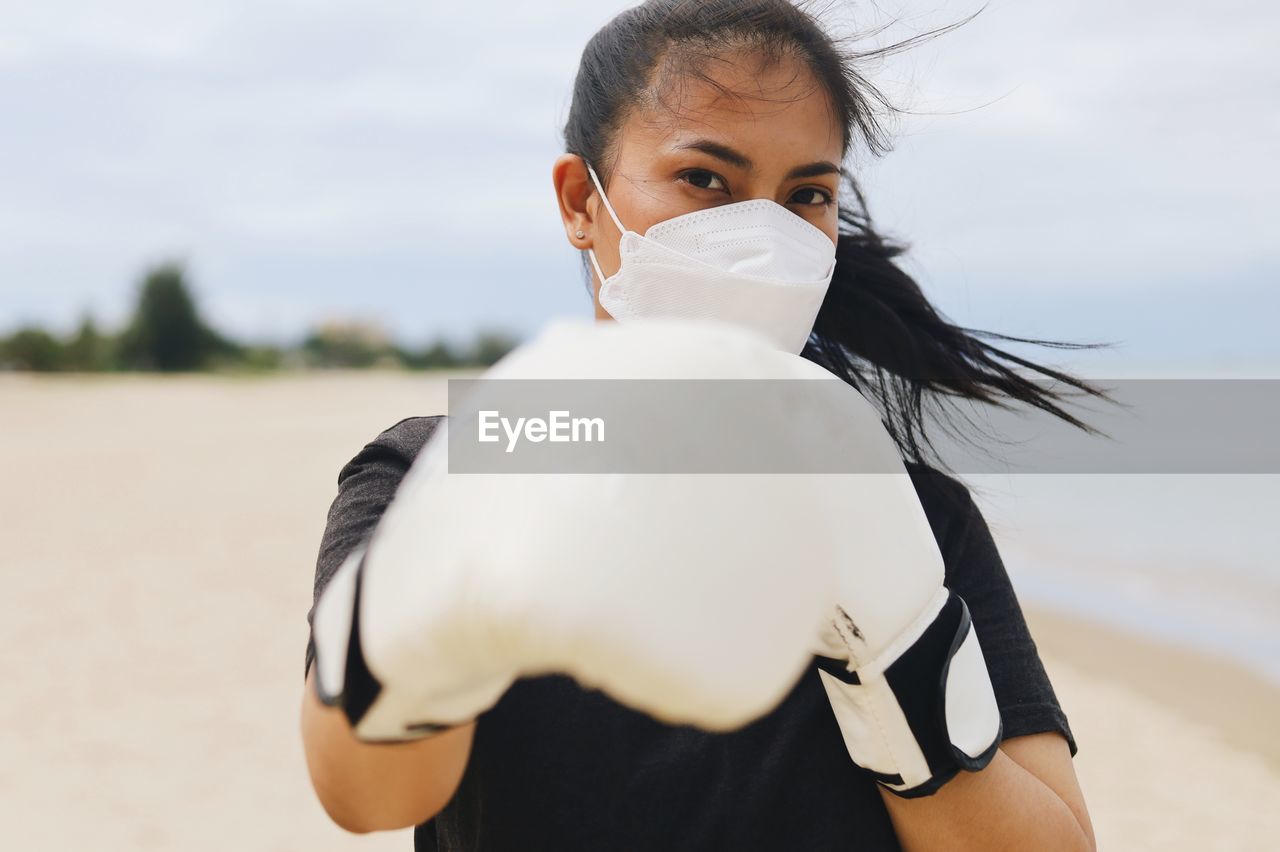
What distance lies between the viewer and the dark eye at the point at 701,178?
1.30 meters

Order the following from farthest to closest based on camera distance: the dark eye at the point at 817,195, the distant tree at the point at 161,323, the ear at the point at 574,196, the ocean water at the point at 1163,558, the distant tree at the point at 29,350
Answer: the distant tree at the point at 161,323 < the distant tree at the point at 29,350 < the ocean water at the point at 1163,558 < the ear at the point at 574,196 < the dark eye at the point at 817,195

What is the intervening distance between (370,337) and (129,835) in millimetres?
39805

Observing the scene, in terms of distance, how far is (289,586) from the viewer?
25.1 feet

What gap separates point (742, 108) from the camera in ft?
4.22

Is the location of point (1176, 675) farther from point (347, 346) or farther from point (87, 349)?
point (347, 346)

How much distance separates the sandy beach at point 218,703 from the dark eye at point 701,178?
9.37ft

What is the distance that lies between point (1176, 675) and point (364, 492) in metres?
5.75

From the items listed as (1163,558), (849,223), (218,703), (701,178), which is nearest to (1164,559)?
(1163,558)

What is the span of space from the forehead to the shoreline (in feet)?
14.9

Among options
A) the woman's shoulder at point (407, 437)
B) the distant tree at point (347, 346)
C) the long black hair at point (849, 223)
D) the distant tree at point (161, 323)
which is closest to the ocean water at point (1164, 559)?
the long black hair at point (849, 223)

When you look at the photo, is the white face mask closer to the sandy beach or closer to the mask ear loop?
the mask ear loop

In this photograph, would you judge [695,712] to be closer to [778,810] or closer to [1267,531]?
[778,810]

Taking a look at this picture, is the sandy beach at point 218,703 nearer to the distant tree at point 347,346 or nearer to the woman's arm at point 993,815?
the woman's arm at point 993,815

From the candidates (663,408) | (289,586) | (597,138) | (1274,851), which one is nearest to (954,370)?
(597,138)
